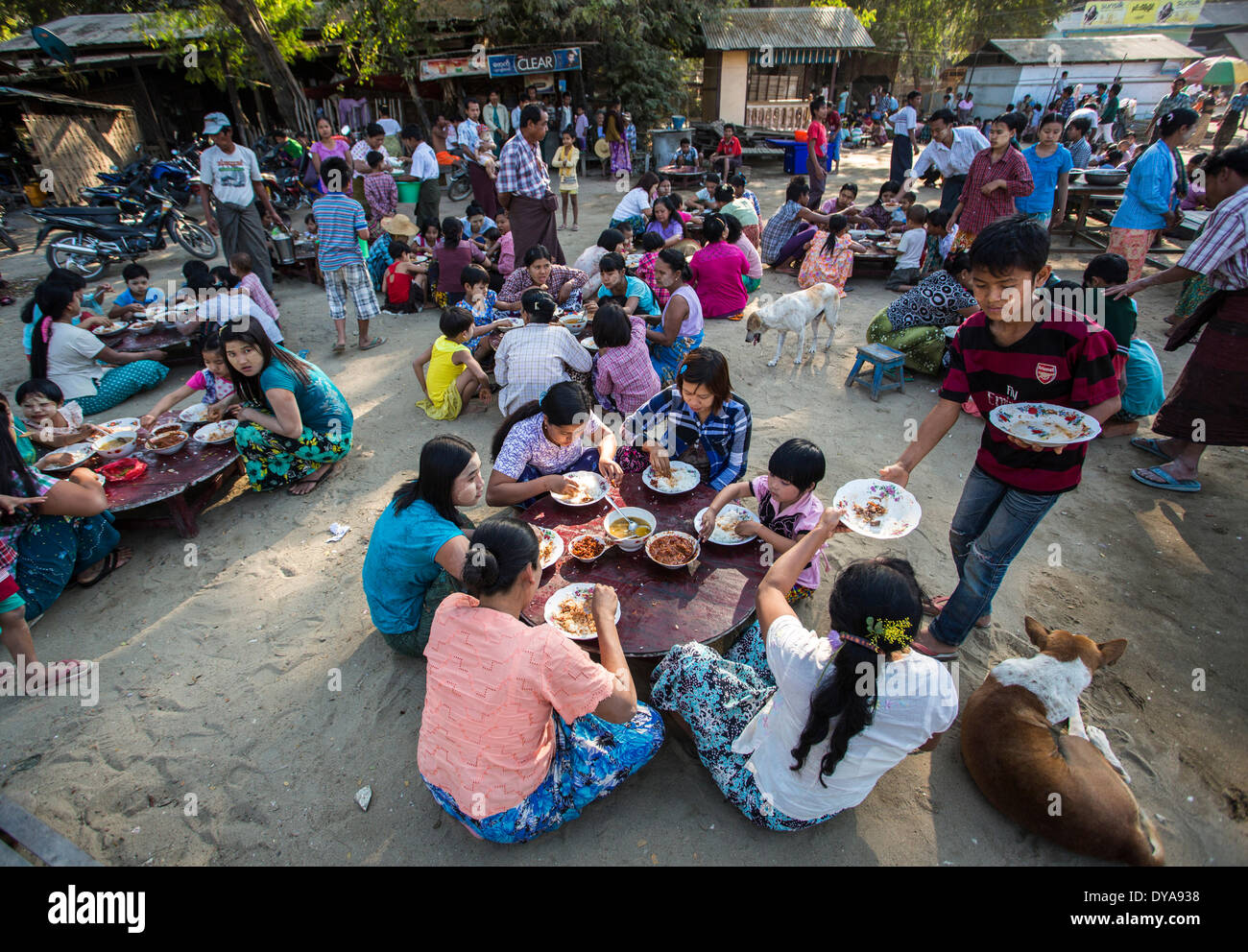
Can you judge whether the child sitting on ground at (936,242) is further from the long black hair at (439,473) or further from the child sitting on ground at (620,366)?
the long black hair at (439,473)

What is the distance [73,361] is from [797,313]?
6953 millimetres

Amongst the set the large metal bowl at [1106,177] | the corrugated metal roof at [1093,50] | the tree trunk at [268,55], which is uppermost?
the corrugated metal roof at [1093,50]

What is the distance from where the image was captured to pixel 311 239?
365 inches

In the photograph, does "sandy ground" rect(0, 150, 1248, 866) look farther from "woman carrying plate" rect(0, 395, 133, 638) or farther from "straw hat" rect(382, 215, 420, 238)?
"straw hat" rect(382, 215, 420, 238)

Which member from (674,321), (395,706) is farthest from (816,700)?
(674,321)

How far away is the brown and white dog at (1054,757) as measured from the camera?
236 cm

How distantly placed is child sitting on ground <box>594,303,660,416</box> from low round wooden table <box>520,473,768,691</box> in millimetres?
1701

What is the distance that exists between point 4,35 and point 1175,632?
29002mm

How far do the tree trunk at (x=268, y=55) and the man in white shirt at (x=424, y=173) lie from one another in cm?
456

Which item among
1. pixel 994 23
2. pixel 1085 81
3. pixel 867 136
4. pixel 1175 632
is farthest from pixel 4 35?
pixel 994 23

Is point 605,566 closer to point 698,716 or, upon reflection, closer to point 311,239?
point 698,716

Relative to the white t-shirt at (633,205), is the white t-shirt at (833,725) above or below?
below

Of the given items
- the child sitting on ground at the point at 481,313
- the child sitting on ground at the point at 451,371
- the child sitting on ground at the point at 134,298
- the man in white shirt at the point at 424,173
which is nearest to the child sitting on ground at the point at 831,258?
the child sitting on ground at the point at 481,313

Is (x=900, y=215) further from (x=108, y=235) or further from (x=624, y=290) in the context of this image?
(x=108, y=235)
